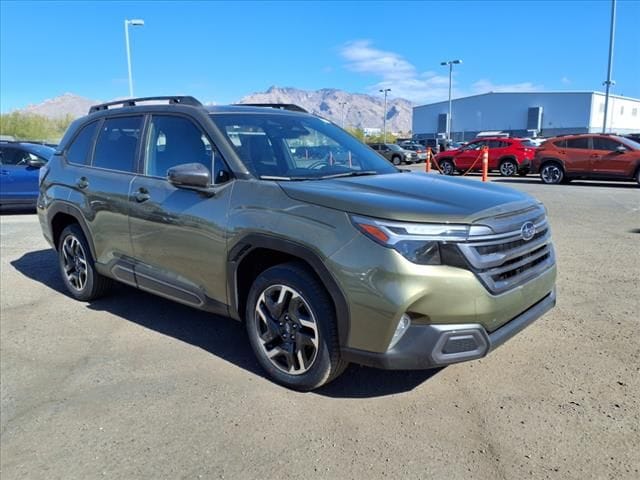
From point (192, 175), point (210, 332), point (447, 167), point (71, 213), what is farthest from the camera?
point (447, 167)

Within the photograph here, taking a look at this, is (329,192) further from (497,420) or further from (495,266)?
(497,420)

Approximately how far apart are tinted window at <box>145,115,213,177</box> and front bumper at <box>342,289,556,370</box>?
1.87m

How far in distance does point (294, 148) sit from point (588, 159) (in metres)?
15.4

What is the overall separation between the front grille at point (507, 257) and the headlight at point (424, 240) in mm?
60

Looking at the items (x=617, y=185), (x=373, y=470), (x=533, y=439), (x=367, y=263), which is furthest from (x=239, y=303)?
(x=617, y=185)

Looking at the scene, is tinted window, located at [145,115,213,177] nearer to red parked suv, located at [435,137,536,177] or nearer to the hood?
the hood

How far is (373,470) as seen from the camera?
2.62m

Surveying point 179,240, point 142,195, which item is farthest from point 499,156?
point 179,240

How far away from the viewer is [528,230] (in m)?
3.21

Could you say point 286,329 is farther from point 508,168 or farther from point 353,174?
point 508,168

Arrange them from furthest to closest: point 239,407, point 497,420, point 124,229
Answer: point 124,229 < point 239,407 < point 497,420

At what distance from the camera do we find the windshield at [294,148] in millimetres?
3713

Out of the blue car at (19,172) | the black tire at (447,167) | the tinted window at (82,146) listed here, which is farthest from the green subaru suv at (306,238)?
the black tire at (447,167)

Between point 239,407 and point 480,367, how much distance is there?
66.2 inches
